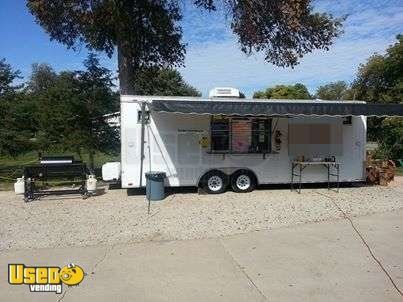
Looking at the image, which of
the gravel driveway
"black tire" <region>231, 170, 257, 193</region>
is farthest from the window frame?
the gravel driveway

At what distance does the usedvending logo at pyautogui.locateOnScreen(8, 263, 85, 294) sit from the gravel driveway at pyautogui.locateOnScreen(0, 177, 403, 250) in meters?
1.59

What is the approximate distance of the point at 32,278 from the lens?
660 centimetres

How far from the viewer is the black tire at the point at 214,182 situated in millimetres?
14055

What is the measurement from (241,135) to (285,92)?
5540 centimetres

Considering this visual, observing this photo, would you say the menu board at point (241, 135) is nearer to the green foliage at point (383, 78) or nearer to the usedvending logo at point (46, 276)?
the usedvending logo at point (46, 276)

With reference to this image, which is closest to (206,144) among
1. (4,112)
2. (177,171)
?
(177,171)

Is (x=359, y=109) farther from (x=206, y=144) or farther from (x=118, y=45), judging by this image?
(x=118, y=45)

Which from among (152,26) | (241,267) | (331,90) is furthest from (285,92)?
(241,267)

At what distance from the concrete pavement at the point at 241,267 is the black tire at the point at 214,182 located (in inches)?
184

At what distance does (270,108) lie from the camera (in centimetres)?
1310

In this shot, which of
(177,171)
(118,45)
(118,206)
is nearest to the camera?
(118,206)

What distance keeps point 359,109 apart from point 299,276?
8.08 m

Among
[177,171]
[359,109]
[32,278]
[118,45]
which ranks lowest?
[32,278]

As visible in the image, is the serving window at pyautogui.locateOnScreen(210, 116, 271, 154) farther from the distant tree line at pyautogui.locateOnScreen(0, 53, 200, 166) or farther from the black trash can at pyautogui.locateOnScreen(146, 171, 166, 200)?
the distant tree line at pyautogui.locateOnScreen(0, 53, 200, 166)
